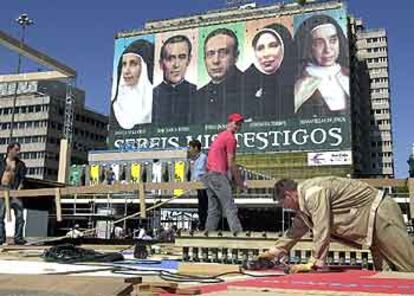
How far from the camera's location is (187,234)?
6.76 metres

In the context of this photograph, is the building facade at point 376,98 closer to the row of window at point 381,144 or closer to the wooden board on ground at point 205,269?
the row of window at point 381,144

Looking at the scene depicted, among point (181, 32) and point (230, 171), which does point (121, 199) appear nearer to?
point (181, 32)

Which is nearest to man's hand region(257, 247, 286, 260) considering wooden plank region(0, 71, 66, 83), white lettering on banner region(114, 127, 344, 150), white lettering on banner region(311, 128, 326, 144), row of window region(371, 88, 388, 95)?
wooden plank region(0, 71, 66, 83)

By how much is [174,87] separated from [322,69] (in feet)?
76.2

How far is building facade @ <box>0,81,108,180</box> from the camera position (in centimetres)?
9906

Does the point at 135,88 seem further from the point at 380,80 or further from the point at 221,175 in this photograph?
the point at 221,175

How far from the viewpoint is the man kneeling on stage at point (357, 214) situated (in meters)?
4.96

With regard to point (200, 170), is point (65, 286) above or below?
below

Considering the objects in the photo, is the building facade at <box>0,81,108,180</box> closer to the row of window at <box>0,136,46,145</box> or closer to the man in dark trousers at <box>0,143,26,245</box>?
the row of window at <box>0,136,46,145</box>

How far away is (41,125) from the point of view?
326 ft

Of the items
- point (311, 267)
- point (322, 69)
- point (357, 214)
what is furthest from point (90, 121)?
point (311, 267)

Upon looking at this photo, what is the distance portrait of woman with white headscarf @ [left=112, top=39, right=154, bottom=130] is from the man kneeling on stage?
87.2 metres

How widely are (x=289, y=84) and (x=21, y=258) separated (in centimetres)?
7765

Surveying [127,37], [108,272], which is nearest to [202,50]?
[127,37]
